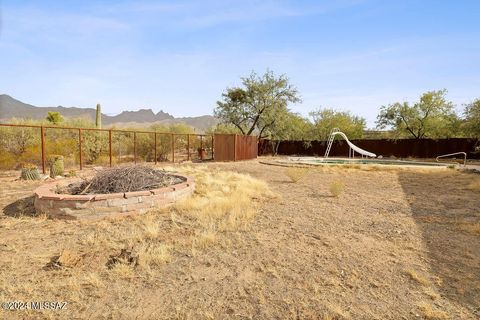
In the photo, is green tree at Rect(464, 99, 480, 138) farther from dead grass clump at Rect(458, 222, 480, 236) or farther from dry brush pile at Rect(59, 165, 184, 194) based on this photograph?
dry brush pile at Rect(59, 165, 184, 194)

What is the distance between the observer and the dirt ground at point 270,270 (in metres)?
2.54

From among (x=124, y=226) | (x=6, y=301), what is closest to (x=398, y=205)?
(x=124, y=226)

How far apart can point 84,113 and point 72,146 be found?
66471 millimetres

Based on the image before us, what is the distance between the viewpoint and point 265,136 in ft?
86.9

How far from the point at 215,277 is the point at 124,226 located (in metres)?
2.28

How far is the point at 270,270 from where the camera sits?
3.22 metres

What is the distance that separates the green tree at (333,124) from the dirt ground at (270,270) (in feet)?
78.1

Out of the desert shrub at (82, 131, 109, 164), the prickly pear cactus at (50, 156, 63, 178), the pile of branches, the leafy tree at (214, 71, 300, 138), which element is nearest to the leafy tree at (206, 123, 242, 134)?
the leafy tree at (214, 71, 300, 138)

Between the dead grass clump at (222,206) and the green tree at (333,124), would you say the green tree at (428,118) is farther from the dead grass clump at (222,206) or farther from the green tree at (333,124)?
the dead grass clump at (222,206)

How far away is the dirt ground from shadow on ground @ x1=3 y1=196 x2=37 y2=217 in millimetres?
31

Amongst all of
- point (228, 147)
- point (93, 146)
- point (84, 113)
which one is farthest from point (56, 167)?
point (84, 113)

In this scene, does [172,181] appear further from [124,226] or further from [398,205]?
[398,205]

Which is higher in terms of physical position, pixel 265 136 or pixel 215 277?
pixel 265 136

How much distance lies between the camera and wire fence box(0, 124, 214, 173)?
1196 cm
